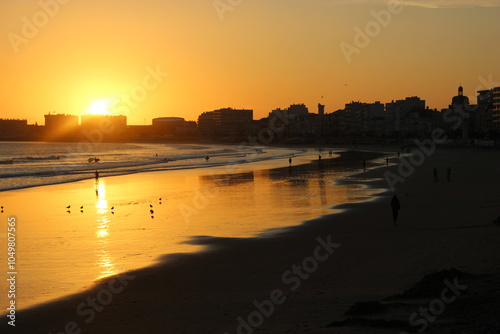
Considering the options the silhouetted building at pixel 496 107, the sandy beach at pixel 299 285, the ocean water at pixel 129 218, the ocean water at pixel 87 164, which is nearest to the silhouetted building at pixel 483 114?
the silhouetted building at pixel 496 107

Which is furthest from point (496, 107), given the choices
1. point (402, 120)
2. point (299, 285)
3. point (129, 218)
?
point (299, 285)

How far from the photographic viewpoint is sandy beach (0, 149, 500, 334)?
846cm

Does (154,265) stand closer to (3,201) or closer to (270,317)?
(270,317)

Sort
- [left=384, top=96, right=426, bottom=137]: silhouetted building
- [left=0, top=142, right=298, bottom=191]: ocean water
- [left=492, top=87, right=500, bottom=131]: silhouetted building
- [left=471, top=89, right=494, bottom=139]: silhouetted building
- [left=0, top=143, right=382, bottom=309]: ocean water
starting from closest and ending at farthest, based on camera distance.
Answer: [left=0, top=143, right=382, bottom=309]: ocean water → [left=0, top=142, right=298, bottom=191]: ocean water → [left=492, top=87, right=500, bottom=131]: silhouetted building → [left=471, top=89, right=494, bottom=139]: silhouetted building → [left=384, top=96, right=426, bottom=137]: silhouetted building

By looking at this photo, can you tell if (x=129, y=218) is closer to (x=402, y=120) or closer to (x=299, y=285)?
(x=299, y=285)

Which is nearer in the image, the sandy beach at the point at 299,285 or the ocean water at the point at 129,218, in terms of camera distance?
the sandy beach at the point at 299,285

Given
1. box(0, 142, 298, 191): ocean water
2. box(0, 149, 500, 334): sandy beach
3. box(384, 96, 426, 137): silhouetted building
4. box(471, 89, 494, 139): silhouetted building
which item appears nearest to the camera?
box(0, 149, 500, 334): sandy beach

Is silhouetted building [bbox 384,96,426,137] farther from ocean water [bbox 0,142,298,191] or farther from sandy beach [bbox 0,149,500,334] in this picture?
sandy beach [bbox 0,149,500,334]

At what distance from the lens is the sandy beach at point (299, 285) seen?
846 centimetres

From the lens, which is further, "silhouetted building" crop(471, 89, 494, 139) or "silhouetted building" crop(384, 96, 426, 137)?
"silhouetted building" crop(384, 96, 426, 137)

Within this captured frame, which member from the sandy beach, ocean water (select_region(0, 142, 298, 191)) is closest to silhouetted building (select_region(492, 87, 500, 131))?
ocean water (select_region(0, 142, 298, 191))

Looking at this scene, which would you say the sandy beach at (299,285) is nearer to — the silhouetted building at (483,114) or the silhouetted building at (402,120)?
Result: the silhouetted building at (483,114)

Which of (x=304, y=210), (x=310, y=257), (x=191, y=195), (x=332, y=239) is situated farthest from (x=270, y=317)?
(x=191, y=195)

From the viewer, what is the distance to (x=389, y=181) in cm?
3931
